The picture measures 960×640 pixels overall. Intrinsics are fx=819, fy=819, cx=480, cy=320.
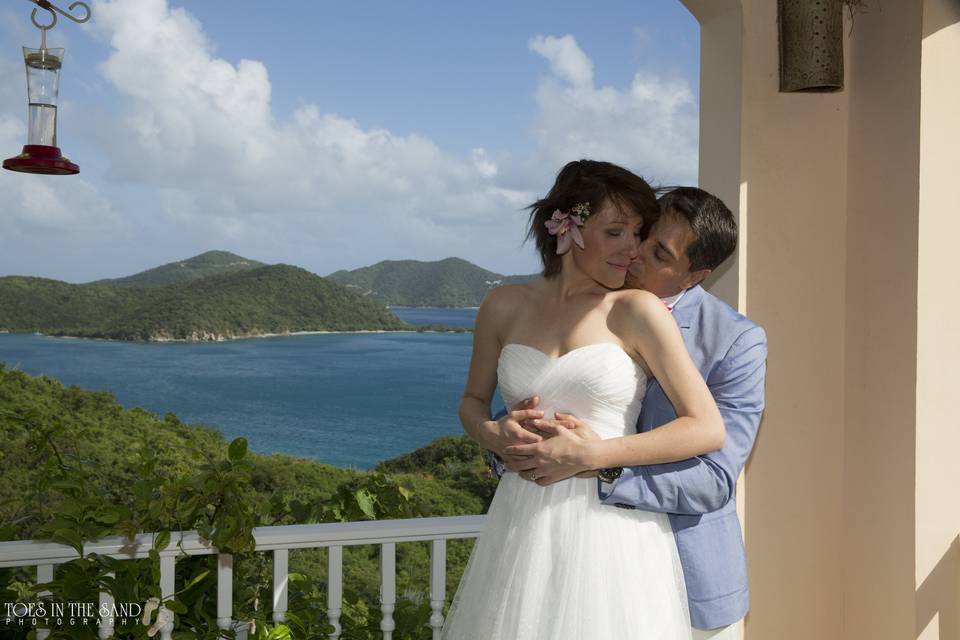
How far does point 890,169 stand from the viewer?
6.96 feet

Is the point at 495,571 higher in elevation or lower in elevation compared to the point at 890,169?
lower

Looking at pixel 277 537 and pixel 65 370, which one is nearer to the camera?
pixel 277 537

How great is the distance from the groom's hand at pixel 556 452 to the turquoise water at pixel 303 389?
21962 mm

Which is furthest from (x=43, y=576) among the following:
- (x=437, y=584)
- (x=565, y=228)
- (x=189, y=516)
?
(x=565, y=228)

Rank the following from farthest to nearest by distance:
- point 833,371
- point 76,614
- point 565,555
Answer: point 833,371, point 76,614, point 565,555

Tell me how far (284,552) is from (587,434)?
0.95 metres

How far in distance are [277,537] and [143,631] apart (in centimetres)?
37

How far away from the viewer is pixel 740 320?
1.55 metres

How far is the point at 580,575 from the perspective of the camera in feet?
4.90

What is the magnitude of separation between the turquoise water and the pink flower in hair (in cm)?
2189

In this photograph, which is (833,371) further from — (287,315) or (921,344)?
(287,315)

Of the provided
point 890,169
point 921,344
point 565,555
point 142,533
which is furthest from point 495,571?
point 890,169

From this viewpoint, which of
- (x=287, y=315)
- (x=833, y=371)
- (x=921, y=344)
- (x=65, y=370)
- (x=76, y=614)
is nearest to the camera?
(x=76, y=614)

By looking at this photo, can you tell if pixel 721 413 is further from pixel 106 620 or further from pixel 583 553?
pixel 106 620
